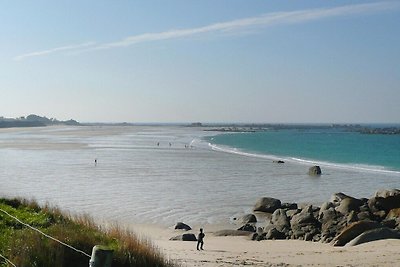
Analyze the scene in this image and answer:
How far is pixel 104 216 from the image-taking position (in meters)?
24.6

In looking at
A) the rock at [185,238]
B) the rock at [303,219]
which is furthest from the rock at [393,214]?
the rock at [185,238]

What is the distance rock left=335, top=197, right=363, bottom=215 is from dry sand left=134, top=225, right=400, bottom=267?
209 inches

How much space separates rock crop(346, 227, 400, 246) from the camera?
18294mm

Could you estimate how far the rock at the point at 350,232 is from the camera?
18812 mm

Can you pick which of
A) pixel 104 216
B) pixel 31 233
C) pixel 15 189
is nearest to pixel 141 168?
pixel 15 189

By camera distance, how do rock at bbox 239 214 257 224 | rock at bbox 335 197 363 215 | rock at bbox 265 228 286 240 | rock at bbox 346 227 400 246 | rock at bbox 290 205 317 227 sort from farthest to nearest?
rock at bbox 239 214 257 224
rock at bbox 335 197 363 215
rock at bbox 290 205 317 227
rock at bbox 265 228 286 240
rock at bbox 346 227 400 246

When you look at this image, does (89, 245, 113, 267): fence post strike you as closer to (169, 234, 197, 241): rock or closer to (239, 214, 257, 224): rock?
(169, 234, 197, 241): rock

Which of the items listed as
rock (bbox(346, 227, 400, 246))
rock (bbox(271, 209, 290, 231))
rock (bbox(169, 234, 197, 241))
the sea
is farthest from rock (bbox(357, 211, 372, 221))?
rock (bbox(169, 234, 197, 241))

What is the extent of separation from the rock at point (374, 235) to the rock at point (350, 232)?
406mm

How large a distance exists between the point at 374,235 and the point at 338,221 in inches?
133

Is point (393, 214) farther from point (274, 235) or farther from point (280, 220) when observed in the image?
point (274, 235)

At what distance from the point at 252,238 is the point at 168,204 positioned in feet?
30.1

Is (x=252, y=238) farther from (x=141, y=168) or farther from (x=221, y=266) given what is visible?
(x=141, y=168)

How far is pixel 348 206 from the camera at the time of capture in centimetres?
2450
